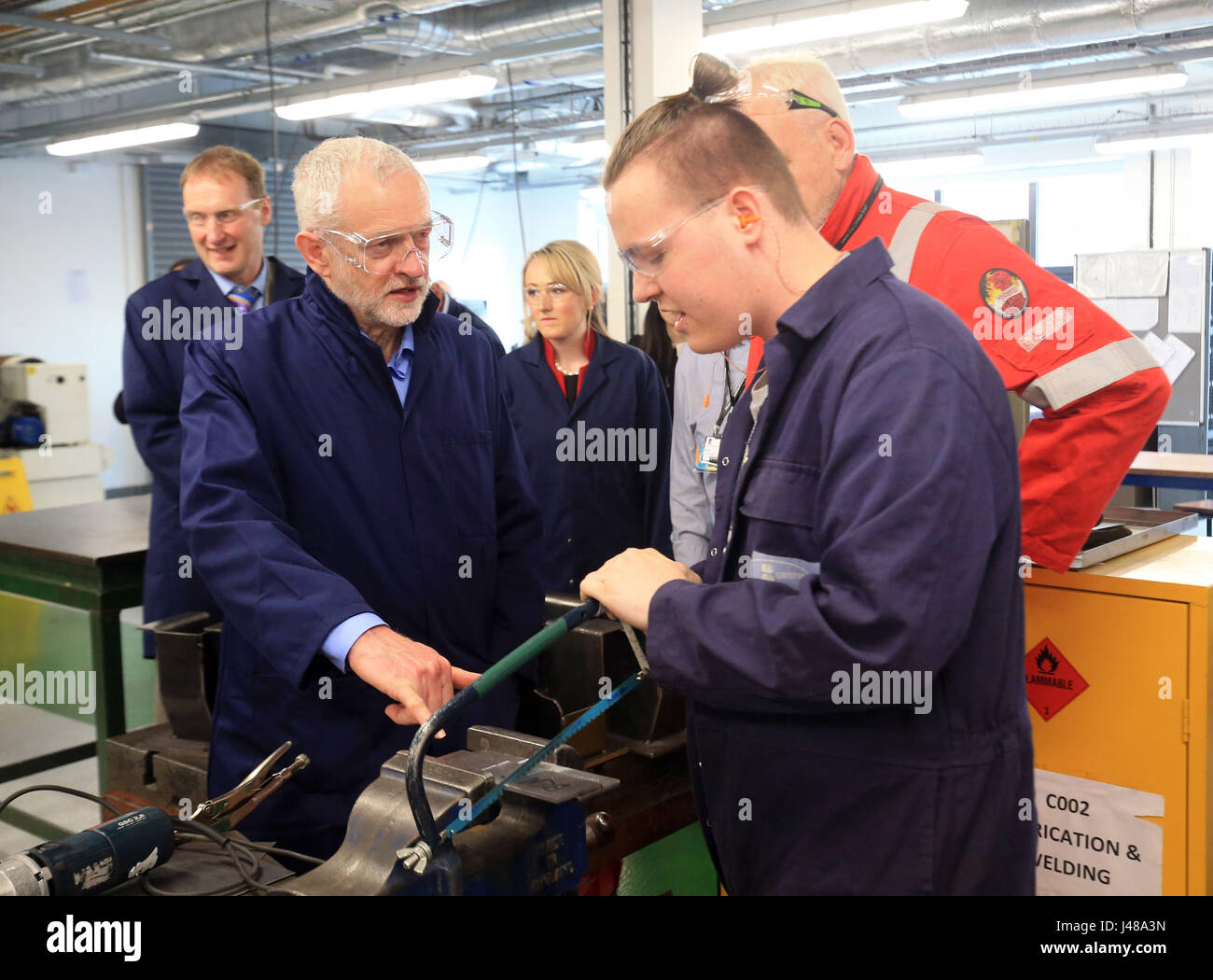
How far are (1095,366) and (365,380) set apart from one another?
4.11 ft

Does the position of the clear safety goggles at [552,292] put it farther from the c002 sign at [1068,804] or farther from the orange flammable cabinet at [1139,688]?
the c002 sign at [1068,804]

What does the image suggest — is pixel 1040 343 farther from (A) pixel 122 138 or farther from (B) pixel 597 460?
(A) pixel 122 138

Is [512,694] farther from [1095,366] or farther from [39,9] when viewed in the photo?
[39,9]

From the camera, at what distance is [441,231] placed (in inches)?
77.1

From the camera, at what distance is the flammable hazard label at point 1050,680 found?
2.27m

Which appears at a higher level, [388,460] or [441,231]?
[441,231]

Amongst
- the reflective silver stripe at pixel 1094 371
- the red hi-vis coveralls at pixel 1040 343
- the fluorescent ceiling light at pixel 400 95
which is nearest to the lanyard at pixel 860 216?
the red hi-vis coveralls at pixel 1040 343

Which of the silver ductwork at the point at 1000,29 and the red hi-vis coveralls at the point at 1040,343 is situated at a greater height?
the silver ductwork at the point at 1000,29

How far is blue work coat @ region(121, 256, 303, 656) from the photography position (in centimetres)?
297

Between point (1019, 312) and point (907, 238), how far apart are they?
0.24 m

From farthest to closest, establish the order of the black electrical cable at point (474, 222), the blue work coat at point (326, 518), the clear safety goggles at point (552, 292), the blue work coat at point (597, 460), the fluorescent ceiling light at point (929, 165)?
the black electrical cable at point (474, 222) < the fluorescent ceiling light at point (929, 165) < the clear safety goggles at point (552, 292) < the blue work coat at point (597, 460) < the blue work coat at point (326, 518)

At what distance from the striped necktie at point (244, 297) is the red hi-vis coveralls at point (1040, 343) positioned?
1785mm

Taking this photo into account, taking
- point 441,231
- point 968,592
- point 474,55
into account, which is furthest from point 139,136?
point 968,592
